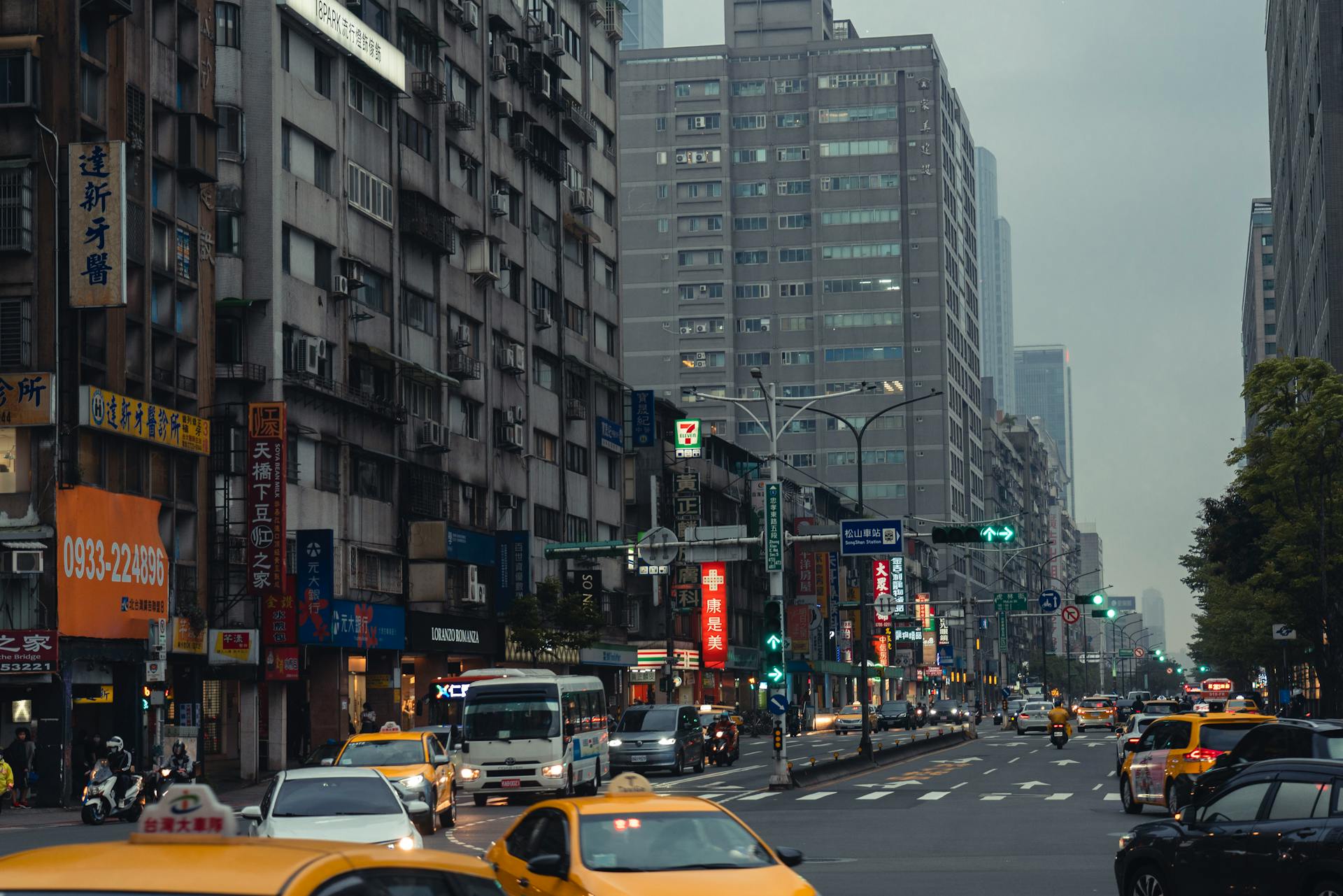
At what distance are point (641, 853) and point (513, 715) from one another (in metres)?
25.4

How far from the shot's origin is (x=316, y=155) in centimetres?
5528

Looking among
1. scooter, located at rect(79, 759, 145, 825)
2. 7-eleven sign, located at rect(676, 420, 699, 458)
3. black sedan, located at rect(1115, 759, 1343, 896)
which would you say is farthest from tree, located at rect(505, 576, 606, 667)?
black sedan, located at rect(1115, 759, 1343, 896)

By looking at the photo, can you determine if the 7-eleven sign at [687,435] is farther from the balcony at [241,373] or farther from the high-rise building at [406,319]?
the balcony at [241,373]

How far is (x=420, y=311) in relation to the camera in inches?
2458

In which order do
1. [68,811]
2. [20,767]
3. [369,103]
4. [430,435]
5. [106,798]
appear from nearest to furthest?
[106,798] < [68,811] < [20,767] < [369,103] < [430,435]

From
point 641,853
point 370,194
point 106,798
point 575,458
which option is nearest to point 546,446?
point 575,458

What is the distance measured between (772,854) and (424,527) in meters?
47.4

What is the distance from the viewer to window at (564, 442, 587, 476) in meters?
77.4

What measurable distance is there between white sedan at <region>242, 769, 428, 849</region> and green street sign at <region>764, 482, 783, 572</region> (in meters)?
22.6

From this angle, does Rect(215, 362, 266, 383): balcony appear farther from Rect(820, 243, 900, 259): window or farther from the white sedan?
Rect(820, 243, 900, 259): window

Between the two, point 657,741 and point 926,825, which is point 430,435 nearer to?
point 657,741

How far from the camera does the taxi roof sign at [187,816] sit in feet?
19.9

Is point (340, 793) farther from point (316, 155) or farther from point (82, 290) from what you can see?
point (316, 155)

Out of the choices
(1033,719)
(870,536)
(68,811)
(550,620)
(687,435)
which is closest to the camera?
(68,811)
